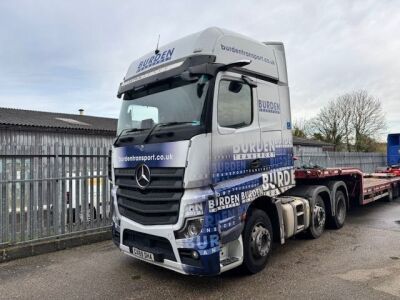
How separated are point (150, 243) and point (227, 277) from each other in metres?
1.20

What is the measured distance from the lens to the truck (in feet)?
13.6

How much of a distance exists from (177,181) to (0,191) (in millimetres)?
3569

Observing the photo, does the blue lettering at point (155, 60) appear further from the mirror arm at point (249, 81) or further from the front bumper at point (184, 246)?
the front bumper at point (184, 246)

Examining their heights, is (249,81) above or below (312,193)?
above

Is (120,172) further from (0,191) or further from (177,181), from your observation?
(0,191)

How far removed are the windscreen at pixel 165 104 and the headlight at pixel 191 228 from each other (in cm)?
114

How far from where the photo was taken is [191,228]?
4.14 metres

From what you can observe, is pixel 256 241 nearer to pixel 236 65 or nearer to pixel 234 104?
pixel 234 104

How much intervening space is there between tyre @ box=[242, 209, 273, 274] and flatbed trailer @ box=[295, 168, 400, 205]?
8.67 ft

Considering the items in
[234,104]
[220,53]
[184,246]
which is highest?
[220,53]

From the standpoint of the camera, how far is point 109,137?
73.7ft

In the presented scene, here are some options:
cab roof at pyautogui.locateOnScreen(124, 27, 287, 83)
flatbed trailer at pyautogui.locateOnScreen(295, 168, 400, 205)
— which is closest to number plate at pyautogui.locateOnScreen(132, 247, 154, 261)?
cab roof at pyautogui.locateOnScreen(124, 27, 287, 83)

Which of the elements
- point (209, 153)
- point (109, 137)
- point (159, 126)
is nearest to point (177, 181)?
point (209, 153)

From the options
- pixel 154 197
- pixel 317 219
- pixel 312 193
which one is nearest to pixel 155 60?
pixel 154 197
